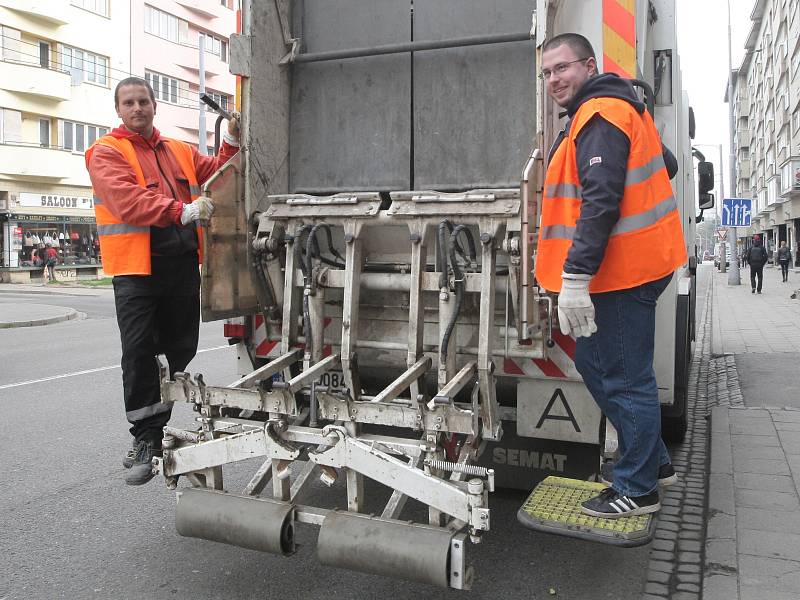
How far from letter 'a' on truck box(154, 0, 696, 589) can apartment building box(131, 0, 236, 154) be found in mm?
32783

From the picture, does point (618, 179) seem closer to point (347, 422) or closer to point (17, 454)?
point (347, 422)

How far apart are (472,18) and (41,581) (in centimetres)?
332

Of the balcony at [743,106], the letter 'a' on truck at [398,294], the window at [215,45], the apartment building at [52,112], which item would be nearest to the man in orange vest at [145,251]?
the letter 'a' on truck at [398,294]

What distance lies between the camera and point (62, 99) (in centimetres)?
3162

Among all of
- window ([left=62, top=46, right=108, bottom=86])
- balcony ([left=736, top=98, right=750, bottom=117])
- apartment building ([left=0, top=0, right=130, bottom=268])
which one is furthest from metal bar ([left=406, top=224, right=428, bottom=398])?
balcony ([left=736, top=98, right=750, bottom=117])

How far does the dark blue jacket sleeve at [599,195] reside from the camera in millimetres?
2811

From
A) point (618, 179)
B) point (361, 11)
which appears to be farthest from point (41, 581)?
point (361, 11)

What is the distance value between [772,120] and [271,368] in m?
55.5

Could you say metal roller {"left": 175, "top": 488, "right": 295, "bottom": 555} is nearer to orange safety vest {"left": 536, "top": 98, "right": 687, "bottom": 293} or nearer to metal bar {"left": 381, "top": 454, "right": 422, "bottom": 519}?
metal bar {"left": 381, "top": 454, "right": 422, "bottom": 519}

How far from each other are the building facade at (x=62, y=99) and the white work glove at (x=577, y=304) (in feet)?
97.5

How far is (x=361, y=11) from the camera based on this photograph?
4.21 meters

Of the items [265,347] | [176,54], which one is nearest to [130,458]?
[265,347]

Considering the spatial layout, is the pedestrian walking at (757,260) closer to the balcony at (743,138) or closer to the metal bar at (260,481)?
the metal bar at (260,481)

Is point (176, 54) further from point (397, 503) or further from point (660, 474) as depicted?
point (397, 503)
